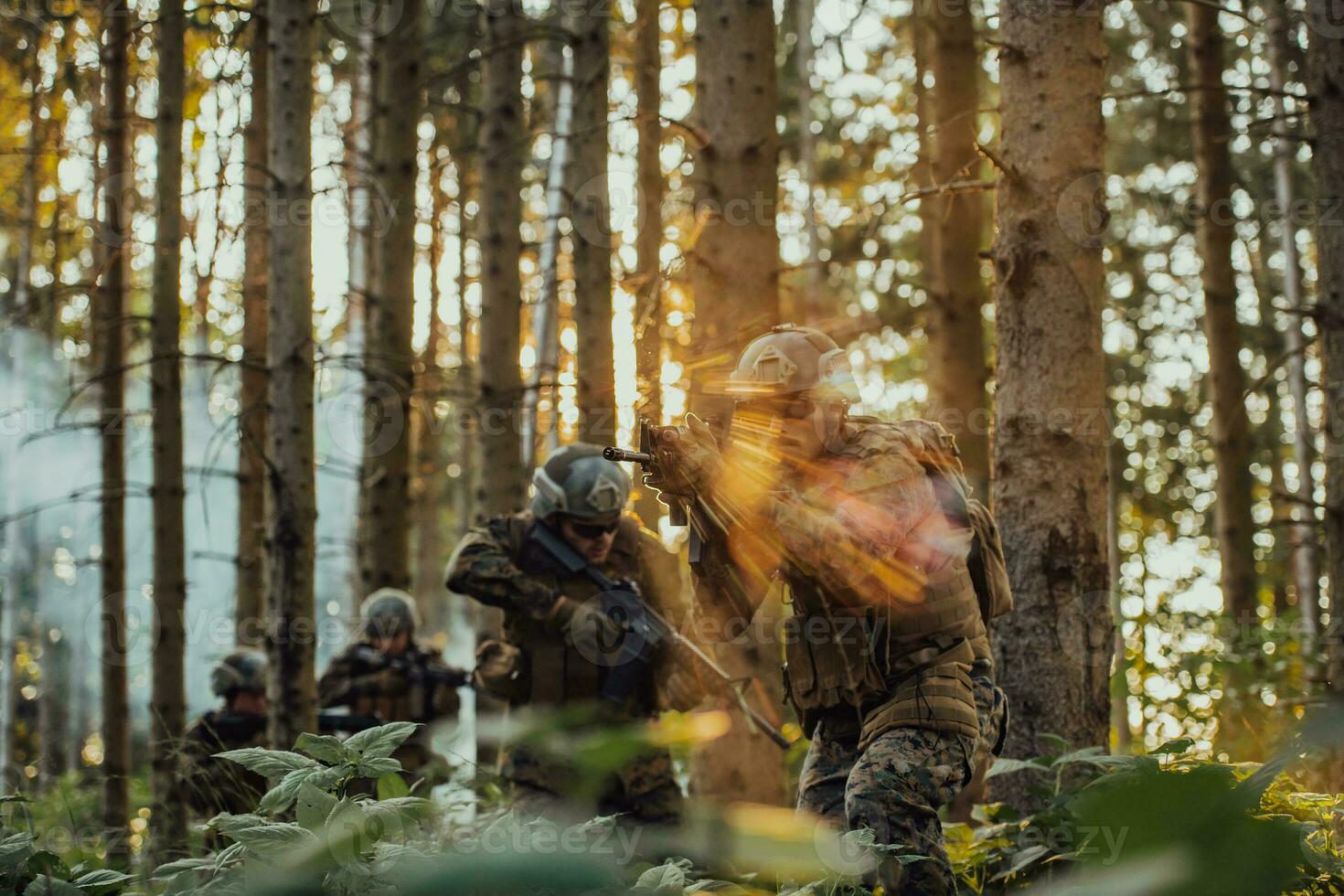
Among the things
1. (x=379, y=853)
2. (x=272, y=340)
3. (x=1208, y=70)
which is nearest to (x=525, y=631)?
(x=272, y=340)

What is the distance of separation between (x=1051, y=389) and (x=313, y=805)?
3865 millimetres

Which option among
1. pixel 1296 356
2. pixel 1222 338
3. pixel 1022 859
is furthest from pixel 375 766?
pixel 1296 356

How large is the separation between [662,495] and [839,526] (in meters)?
0.59

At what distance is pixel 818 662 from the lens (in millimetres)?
4363

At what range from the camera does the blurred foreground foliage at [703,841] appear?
808 millimetres

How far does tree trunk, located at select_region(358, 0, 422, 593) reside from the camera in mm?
8828

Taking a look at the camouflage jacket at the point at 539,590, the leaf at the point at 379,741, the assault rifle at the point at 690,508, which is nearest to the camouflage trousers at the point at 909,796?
the assault rifle at the point at 690,508

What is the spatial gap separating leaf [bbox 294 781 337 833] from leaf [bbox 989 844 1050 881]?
94.2 inches

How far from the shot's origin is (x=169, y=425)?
26.0ft

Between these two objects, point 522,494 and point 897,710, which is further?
point 522,494

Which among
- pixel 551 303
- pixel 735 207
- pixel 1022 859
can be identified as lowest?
pixel 1022 859

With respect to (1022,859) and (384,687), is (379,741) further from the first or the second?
(384,687)

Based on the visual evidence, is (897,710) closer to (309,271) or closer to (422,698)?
(309,271)

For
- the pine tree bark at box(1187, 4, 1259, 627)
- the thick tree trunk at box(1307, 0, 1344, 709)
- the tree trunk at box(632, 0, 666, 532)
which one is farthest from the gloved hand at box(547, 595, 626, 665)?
the pine tree bark at box(1187, 4, 1259, 627)
